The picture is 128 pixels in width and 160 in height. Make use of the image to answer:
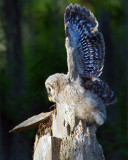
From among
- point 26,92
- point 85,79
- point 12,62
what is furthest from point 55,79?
point 12,62

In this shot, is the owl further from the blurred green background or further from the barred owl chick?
the blurred green background

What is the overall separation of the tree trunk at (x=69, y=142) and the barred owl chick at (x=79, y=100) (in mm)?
71

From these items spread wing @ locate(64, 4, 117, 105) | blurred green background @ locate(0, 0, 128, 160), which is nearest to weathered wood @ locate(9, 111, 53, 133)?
spread wing @ locate(64, 4, 117, 105)

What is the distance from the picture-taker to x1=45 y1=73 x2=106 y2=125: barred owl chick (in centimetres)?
557

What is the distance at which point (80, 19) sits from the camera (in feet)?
19.9

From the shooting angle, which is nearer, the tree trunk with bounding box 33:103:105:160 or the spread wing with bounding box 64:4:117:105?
the tree trunk with bounding box 33:103:105:160

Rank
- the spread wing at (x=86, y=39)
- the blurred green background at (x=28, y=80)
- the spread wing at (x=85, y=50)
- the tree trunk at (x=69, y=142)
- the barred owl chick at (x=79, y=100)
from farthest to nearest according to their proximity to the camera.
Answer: the blurred green background at (x=28, y=80) < the spread wing at (x=86, y=39) < the spread wing at (x=85, y=50) < the barred owl chick at (x=79, y=100) < the tree trunk at (x=69, y=142)

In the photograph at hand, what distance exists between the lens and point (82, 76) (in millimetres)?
5812

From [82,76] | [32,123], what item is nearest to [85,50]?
Answer: [82,76]

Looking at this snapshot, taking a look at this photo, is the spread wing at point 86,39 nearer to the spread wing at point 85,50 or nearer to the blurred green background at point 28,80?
the spread wing at point 85,50

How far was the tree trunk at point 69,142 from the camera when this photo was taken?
5441 mm

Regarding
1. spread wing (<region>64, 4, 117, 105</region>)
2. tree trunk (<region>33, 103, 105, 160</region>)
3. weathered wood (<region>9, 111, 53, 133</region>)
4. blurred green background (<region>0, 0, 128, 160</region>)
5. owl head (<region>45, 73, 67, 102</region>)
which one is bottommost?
tree trunk (<region>33, 103, 105, 160</region>)

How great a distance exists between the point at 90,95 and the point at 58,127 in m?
0.51

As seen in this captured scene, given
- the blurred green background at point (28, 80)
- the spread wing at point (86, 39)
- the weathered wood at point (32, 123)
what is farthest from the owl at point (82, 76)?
the blurred green background at point (28, 80)
